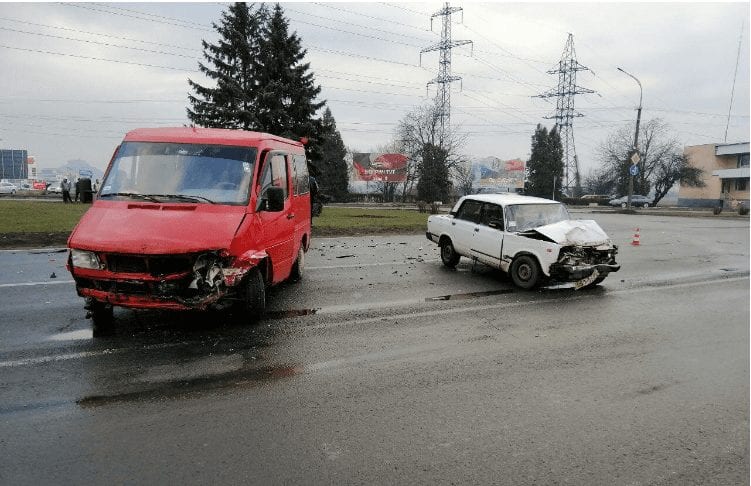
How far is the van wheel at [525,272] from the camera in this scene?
30.2ft

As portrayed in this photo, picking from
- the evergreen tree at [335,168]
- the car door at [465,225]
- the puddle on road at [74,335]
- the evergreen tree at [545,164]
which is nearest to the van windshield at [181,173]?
the puddle on road at [74,335]

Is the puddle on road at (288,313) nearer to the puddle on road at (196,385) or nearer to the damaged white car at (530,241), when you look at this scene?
the puddle on road at (196,385)

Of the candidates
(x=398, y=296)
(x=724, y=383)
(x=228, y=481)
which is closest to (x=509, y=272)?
(x=398, y=296)

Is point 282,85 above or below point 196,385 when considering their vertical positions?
above

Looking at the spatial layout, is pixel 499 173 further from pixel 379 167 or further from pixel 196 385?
pixel 196 385

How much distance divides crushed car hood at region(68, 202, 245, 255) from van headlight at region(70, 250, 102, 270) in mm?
67

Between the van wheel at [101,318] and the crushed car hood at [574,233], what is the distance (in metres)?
6.90

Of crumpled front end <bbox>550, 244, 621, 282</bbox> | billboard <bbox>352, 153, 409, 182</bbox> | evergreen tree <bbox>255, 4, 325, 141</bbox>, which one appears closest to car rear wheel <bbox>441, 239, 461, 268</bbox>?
crumpled front end <bbox>550, 244, 621, 282</bbox>

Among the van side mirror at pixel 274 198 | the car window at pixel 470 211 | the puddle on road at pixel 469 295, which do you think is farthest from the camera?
the car window at pixel 470 211

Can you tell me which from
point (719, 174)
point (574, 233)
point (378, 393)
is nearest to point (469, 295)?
point (574, 233)

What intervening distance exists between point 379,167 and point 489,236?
6670 centimetres

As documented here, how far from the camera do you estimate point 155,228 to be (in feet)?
18.0

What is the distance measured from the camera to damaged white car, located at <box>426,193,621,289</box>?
9055 mm

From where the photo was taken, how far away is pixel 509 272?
9.73 metres
